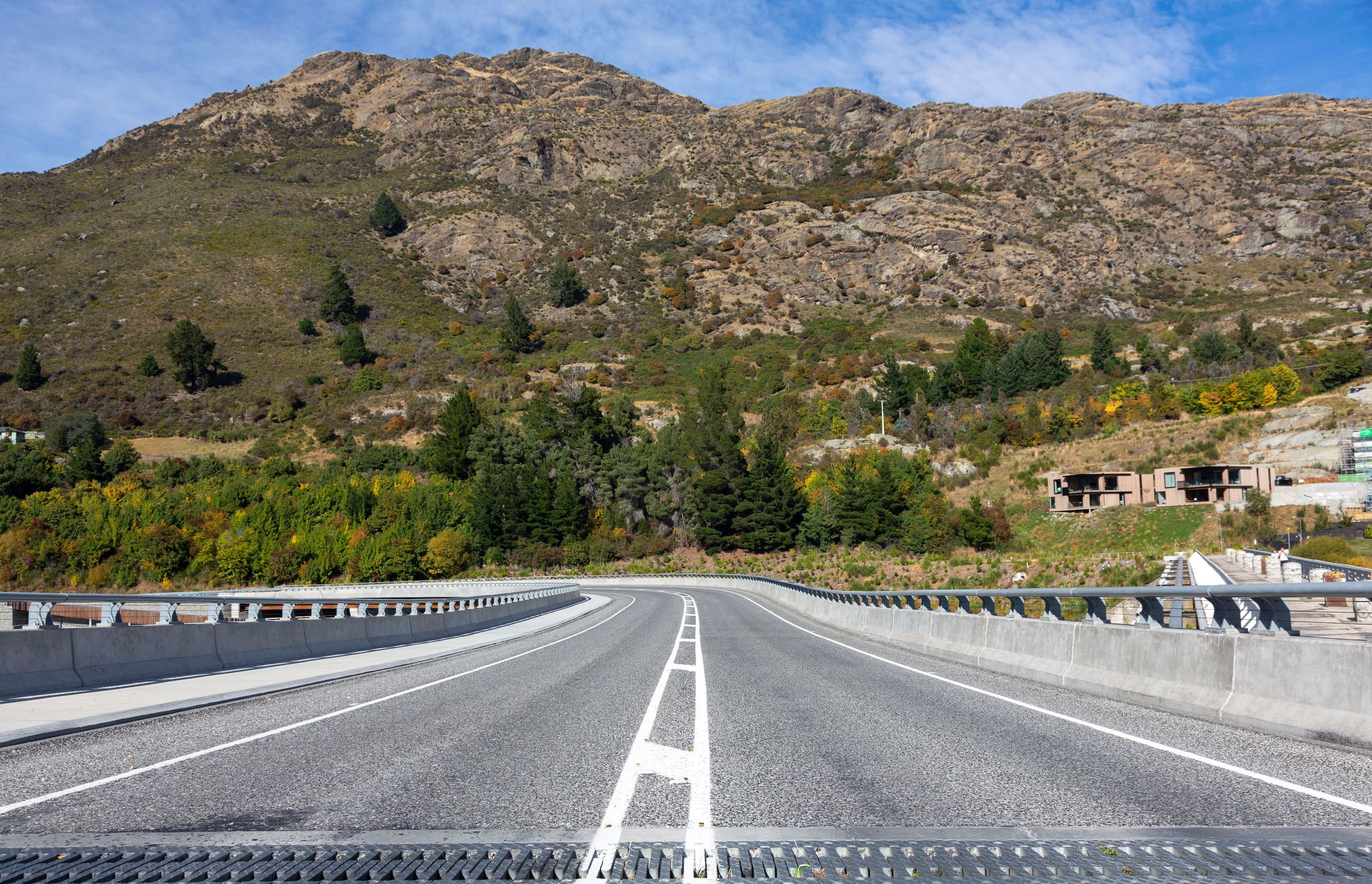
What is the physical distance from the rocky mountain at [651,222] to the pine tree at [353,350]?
85.6 inches

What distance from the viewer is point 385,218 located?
5458 inches

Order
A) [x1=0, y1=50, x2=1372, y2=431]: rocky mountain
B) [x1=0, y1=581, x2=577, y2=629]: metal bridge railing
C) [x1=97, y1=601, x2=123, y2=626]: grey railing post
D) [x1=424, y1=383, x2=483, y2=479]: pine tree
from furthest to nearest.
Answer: [x1=0, y1=50, x2=1372, y2=431]: rocky mountain → [x1=424, y1=383, x2=483, y2=479]: pine tree → [x1=97, y1=601, x2=123, y2=626]: grey railing post → [x1=0, y1=581, x2=577, y2=629]: metal bridge railing

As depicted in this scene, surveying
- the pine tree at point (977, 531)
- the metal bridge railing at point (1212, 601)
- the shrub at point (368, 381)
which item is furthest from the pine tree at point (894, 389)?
the metal bridge railing at point (1212, 601)

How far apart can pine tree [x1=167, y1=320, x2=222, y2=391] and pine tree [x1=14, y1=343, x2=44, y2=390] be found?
1156 centimetres

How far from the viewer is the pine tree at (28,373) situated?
84750 mm

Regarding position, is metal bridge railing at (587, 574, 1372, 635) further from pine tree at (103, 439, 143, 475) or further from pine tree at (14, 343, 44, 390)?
pine tree at (14, 343, 44, 390)

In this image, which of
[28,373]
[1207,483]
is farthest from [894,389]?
[28,373]

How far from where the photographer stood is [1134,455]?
289 feet

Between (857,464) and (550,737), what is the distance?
3450 inches

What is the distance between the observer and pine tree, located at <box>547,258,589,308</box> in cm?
13212

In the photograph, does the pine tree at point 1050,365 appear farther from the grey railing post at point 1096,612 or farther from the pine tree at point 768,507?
the grey railing post at point 1096,612

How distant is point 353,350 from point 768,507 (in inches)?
2182

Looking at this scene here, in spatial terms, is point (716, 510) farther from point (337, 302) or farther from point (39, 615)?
point (39, 615)

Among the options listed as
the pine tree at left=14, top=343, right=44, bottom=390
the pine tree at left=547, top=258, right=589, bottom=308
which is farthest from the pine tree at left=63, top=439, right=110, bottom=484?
the pine tree at left=547, top=258, right=589, bottom=308
